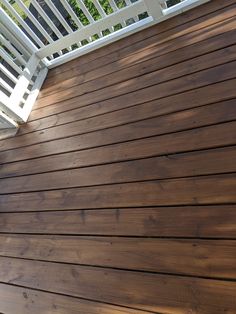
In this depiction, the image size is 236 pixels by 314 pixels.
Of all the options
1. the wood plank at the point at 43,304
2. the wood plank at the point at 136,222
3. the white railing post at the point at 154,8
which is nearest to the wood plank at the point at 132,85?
the white railing post at the point at 154,8

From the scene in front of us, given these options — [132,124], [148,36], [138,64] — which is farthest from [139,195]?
[148,36]

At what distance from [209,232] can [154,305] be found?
1.06 ft

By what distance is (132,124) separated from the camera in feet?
5.38

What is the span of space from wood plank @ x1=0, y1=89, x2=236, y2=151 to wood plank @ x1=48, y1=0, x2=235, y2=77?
2.01ft

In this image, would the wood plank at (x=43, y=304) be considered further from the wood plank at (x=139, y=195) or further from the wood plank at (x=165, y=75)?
the wood plank at (x=165, y=75)

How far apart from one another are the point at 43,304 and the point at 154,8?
1914mm

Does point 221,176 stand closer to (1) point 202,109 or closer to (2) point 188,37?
(1) point 202,109

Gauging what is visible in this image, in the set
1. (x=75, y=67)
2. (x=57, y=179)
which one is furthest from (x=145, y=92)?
(x=75, y=67)

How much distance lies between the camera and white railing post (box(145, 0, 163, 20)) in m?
2.01

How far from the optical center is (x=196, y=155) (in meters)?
1.30

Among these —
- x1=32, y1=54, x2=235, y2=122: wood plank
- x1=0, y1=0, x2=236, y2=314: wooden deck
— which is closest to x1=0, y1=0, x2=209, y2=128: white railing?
x1=0, y1=0, x2=236, y2=314: wooden deck

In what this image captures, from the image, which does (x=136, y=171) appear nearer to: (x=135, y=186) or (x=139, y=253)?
(x=135, y=186)

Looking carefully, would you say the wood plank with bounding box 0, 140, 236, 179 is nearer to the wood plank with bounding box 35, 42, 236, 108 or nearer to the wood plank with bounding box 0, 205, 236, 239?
the wood plank with bounding box 0, 205, 236, 239

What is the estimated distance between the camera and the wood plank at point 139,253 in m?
1.01
